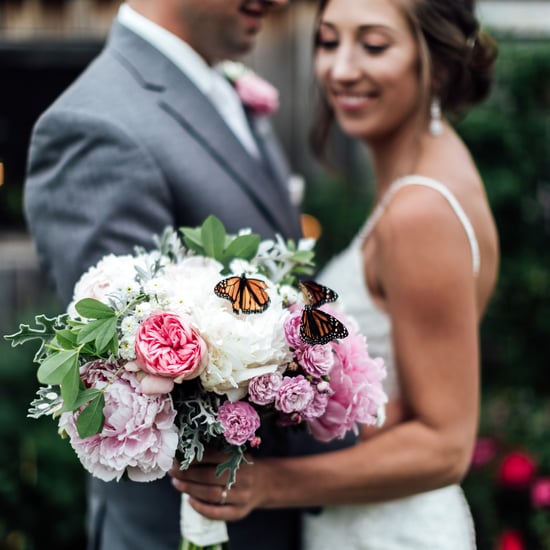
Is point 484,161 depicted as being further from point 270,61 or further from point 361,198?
point 270,61

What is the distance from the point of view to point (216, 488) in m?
1.90

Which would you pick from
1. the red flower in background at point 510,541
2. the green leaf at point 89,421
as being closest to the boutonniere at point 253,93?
the green leaf at point 89,421

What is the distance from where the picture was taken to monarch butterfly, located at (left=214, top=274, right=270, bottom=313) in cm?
163

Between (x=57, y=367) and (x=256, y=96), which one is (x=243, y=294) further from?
(x=256, y=96)

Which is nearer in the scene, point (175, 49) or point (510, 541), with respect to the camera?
point (175, 49)

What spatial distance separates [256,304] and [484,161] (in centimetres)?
409

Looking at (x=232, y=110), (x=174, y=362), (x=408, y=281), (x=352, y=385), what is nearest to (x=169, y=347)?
(x=174, y=362)

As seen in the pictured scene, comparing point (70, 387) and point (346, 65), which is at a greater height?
point (346, 65)

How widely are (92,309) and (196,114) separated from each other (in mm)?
952

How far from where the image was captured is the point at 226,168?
237cm

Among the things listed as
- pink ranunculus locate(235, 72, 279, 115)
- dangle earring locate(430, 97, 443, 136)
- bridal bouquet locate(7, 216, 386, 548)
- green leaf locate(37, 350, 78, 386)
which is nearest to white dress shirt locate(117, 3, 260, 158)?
pink ranunculus locate(235, 72, 279, 115)

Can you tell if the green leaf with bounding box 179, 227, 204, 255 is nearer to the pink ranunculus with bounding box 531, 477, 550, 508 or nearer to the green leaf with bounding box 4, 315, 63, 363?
the green leaf with bounding box 4, 315, 63, 363

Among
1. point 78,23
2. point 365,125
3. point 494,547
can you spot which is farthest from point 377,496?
point 78,23

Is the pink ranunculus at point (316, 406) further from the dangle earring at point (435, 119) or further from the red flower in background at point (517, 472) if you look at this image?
the red flower in background at point (517, 472)
